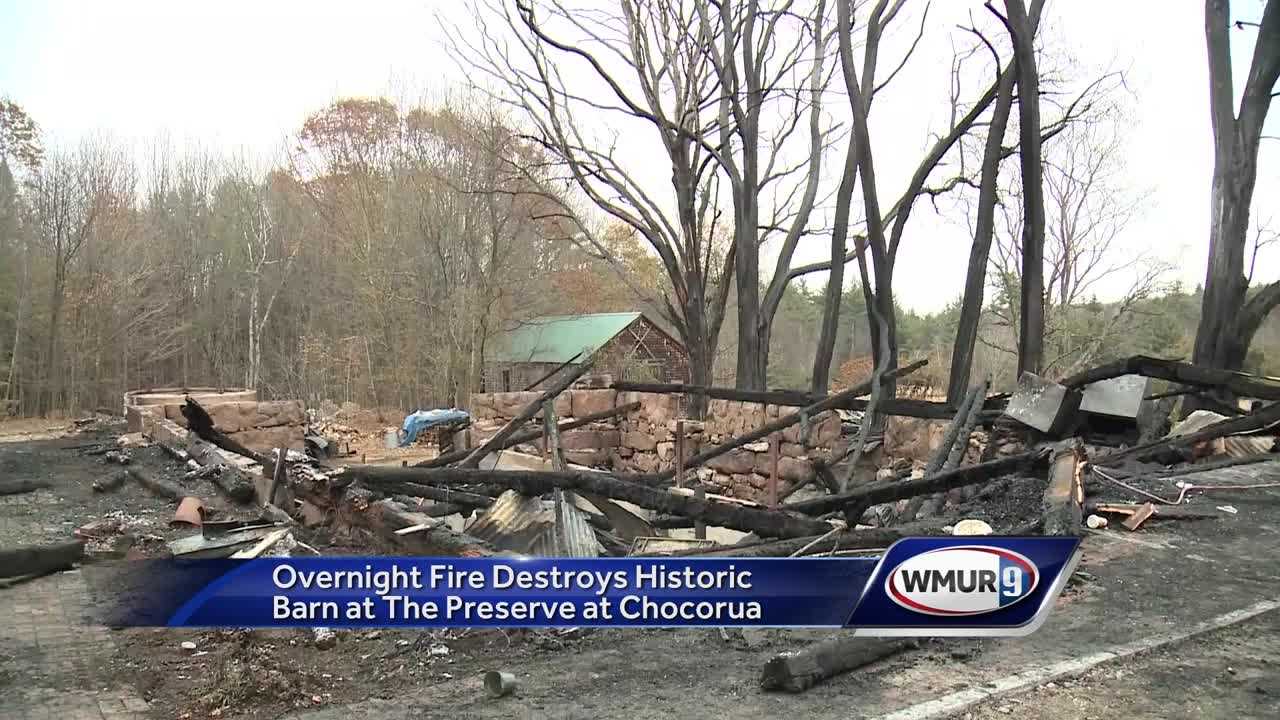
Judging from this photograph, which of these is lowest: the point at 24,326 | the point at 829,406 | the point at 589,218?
the point at 829,406

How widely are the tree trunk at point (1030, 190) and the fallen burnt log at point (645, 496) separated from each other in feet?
21.0

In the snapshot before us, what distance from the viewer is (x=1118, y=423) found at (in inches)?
329

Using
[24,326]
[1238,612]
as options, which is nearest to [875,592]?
[1238,612]

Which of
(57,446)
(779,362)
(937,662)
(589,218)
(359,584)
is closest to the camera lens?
(937,662)

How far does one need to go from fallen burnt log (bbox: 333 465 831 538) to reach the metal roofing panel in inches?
770

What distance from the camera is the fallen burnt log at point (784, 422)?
24.7 ft

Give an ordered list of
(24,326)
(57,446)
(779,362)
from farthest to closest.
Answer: (779,362) → (24,326) → (57,446)

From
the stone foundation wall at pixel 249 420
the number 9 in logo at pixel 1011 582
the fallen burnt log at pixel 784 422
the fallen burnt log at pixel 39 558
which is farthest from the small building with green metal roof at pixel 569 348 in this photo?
the number 9 in logo at pixel 1011 582

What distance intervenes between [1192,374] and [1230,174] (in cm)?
738

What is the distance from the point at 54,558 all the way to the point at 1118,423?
954cm

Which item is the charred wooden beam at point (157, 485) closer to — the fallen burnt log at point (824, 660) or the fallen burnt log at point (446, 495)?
the fallen burnt log at point (446, 495)

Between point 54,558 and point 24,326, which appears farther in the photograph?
point 24,326

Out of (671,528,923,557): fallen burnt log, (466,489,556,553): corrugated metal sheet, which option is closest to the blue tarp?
(466,489,556,553): corrugated metal sheet

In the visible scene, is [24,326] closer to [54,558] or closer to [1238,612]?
[54,558]
